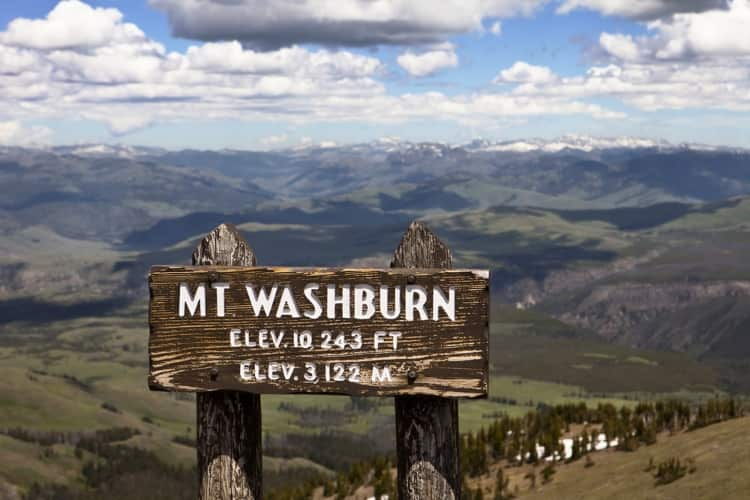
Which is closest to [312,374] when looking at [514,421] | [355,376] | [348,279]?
[355,376]

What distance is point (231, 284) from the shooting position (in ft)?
41.8

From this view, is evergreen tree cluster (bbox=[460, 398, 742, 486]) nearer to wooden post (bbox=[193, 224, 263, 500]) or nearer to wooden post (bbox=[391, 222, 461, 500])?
wooden post (bbox=[391, 222, 461, 500])

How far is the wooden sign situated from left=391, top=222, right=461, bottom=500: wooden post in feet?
0.94

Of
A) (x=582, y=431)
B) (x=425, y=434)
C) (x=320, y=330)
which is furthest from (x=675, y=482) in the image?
(x=320, y=330)

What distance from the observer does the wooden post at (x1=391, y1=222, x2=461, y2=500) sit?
12.2m

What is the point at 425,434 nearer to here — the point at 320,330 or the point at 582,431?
the point at 320,330

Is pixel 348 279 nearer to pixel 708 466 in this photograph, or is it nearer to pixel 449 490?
pixel 449 490

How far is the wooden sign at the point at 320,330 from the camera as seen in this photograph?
→ 12.1 metres

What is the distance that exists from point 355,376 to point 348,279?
1.27 metres

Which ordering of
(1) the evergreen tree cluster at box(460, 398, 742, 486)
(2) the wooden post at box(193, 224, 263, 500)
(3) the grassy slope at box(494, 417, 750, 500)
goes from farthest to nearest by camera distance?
(1) the evergreen tree cluster at box(460, 398, 742, 486)
(3) the grassy slope at box(494, 417, 750, 500)
(2) the wooden post at box(193, 224, 263, 500)

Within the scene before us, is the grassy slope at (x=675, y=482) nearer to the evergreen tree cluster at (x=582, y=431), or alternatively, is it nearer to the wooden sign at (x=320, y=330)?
the evergreen tree cluster at (x=582, y=431)

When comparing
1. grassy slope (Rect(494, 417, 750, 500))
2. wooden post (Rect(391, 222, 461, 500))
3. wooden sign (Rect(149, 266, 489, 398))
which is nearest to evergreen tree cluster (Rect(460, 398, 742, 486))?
grassy slope (Rect(494, 417, 750, 500))

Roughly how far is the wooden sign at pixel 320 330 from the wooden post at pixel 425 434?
285mm

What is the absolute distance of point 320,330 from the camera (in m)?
12.5
